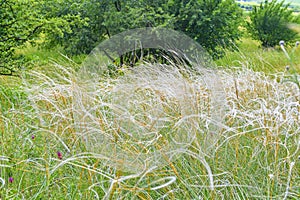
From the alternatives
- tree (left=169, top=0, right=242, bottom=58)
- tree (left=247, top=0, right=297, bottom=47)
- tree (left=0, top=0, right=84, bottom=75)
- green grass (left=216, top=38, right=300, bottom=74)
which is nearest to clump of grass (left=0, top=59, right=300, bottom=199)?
green grass (left=216, top=38, right=300, bottom=74)

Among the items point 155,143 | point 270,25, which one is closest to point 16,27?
point 155,143

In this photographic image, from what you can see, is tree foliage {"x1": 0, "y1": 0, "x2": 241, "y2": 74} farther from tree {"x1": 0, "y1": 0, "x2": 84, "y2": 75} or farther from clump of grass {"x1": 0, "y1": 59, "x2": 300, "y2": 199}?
clump of grass {"x1": 0, "y1": 59, "x2": 300, "y2": 199}

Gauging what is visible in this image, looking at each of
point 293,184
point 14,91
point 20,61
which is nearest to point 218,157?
point 293,184

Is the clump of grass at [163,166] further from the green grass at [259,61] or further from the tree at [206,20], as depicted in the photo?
the tree at [206,20]

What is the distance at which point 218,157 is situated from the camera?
1624 millimetres

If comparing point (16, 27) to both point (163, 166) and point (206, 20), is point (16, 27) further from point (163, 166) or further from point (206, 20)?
point (206, 20)

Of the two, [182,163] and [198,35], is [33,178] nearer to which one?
[182,163]

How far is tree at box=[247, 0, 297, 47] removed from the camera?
9.76 m

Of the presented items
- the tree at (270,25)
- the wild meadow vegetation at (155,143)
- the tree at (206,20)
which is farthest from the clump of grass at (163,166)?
the tree at (270,25)

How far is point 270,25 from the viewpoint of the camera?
10031 millimetres

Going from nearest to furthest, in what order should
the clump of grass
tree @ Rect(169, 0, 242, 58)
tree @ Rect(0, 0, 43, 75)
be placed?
the clump of grass, tree @ Rect(0, 0, 43, 75), tree @ Rect(169, 0, 242, 58)

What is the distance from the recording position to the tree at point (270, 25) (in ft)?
32.0

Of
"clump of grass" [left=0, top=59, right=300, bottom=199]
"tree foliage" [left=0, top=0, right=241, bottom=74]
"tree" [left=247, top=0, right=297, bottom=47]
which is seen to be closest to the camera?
"clump of grass" [left=0, top=59, right=300, bottom=199]

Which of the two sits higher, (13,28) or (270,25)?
(13,28)
